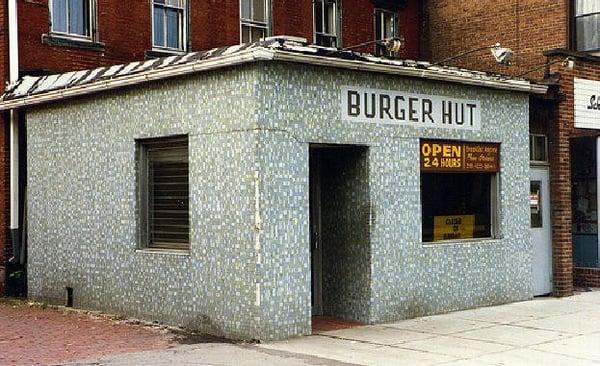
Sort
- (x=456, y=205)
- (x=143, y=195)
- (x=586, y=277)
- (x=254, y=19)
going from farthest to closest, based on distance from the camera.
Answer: (x=254, y=19) < (x=586, y=277) < (x=456, y=205) < (x=143, y=195)

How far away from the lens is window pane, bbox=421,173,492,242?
13336 millimetres

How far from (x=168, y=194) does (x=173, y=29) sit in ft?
20.9

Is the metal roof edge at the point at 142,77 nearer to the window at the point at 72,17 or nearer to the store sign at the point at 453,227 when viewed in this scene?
the window at the point at 72,17

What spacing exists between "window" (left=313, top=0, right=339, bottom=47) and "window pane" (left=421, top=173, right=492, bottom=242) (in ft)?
25.1

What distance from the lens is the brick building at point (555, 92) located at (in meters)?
15.4

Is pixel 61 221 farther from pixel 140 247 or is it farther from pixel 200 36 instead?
pixel 200 36

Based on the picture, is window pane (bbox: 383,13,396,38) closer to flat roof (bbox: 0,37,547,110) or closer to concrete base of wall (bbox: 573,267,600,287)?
flat roof (bbox: 0,37,547,110)

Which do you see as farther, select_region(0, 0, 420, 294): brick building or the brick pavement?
select_region(0, 0, 420, 294): brick building

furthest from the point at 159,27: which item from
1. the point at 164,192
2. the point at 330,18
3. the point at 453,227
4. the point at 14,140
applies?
the point at 453,227

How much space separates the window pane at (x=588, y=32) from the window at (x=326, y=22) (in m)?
5.79

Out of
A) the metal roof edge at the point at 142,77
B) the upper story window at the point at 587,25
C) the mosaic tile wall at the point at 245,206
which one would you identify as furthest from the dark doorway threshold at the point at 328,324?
the upper story window at the point at 587,25

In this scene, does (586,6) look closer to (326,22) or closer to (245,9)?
(326,22)

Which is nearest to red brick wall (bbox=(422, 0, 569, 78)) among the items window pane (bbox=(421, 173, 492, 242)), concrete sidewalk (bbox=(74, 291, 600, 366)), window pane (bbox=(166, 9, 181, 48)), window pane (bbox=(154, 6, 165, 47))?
window pane (bbox=(421, 173, 492, 242))

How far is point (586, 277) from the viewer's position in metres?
16.7
